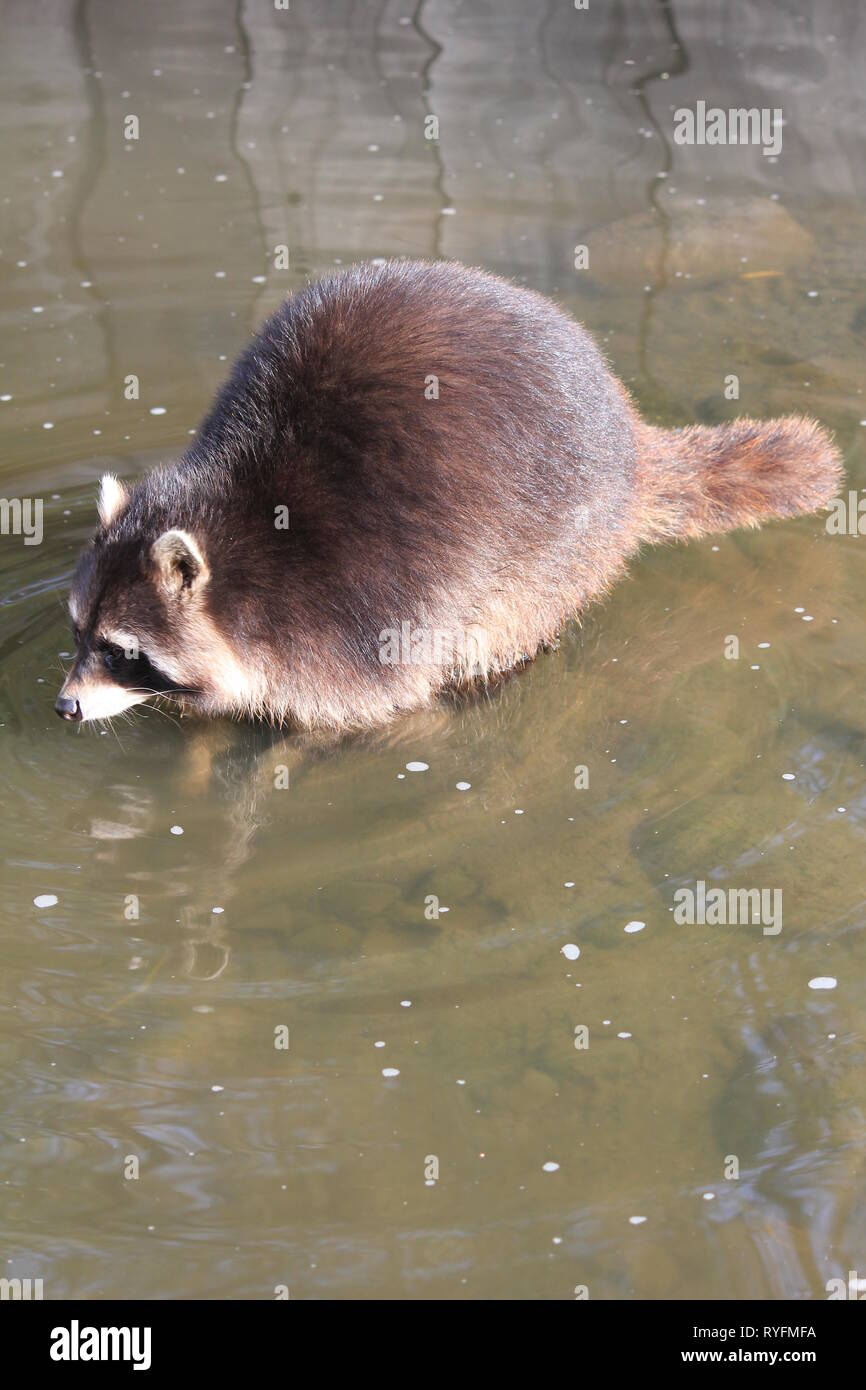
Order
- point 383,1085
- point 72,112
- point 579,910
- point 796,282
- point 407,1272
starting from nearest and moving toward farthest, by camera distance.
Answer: point 407,1272 → point 383,1085 → point 579,910 → point 796,282 → point 72,112

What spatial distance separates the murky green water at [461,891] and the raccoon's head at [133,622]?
0.30 meters

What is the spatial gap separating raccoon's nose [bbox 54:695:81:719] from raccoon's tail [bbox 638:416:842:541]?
216 centimetres

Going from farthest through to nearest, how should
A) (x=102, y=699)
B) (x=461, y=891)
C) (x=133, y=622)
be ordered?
(x=102, y=699), (x=133, y=622), (x=461, y=891)

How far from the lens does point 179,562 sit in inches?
191

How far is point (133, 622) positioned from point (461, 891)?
133 cm

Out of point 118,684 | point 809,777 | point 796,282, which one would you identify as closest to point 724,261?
point 796,282

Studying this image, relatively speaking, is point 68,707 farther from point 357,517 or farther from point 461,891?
point 461,891

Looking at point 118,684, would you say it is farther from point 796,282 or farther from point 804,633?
point 796,282

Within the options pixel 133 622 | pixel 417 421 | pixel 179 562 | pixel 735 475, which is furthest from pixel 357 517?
pixel 735 475

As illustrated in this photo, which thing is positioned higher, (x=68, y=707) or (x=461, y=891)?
(x=68, y=707)

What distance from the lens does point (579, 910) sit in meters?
4.63

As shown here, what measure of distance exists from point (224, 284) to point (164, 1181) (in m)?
5.39

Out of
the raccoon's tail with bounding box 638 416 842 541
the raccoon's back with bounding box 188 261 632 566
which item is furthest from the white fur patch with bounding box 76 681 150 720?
the raccoon's tail with bounding box 638 416 842 541

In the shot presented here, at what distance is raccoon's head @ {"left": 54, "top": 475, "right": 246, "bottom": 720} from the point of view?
194 inches
